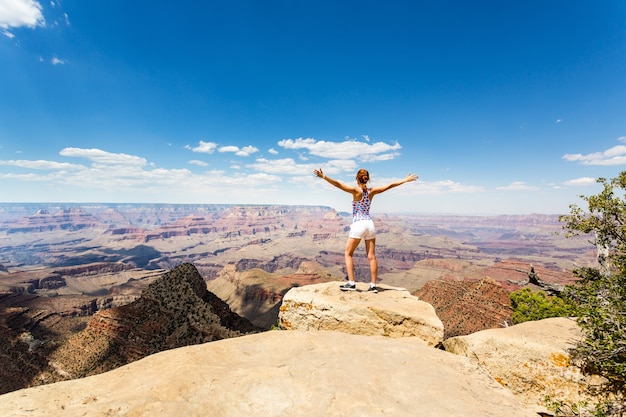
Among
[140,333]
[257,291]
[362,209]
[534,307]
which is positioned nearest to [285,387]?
[362,209]

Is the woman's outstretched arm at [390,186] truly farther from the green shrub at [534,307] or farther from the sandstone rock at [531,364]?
the green shrub at [534,307]

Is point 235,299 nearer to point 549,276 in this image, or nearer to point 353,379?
point 353,379

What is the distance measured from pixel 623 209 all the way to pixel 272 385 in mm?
16796

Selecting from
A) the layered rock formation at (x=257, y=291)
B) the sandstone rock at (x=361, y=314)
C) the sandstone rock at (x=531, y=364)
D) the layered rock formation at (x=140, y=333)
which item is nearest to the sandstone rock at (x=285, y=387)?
the sandstone rock at (x=361, y=314)

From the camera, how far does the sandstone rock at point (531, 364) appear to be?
5934mm

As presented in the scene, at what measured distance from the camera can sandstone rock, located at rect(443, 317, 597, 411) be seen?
234 inches

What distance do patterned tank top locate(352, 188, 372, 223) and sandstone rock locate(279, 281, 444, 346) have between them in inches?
93.1

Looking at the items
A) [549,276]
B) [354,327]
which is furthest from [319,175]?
[549,276]

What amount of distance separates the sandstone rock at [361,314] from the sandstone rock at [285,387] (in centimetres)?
127

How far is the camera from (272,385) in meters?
4.14

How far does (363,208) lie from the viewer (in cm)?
828

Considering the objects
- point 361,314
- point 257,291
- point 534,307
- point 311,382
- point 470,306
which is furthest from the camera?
point 257,291

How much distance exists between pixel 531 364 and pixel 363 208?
521 centimetres

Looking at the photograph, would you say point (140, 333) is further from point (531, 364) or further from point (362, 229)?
point (531, 364)
